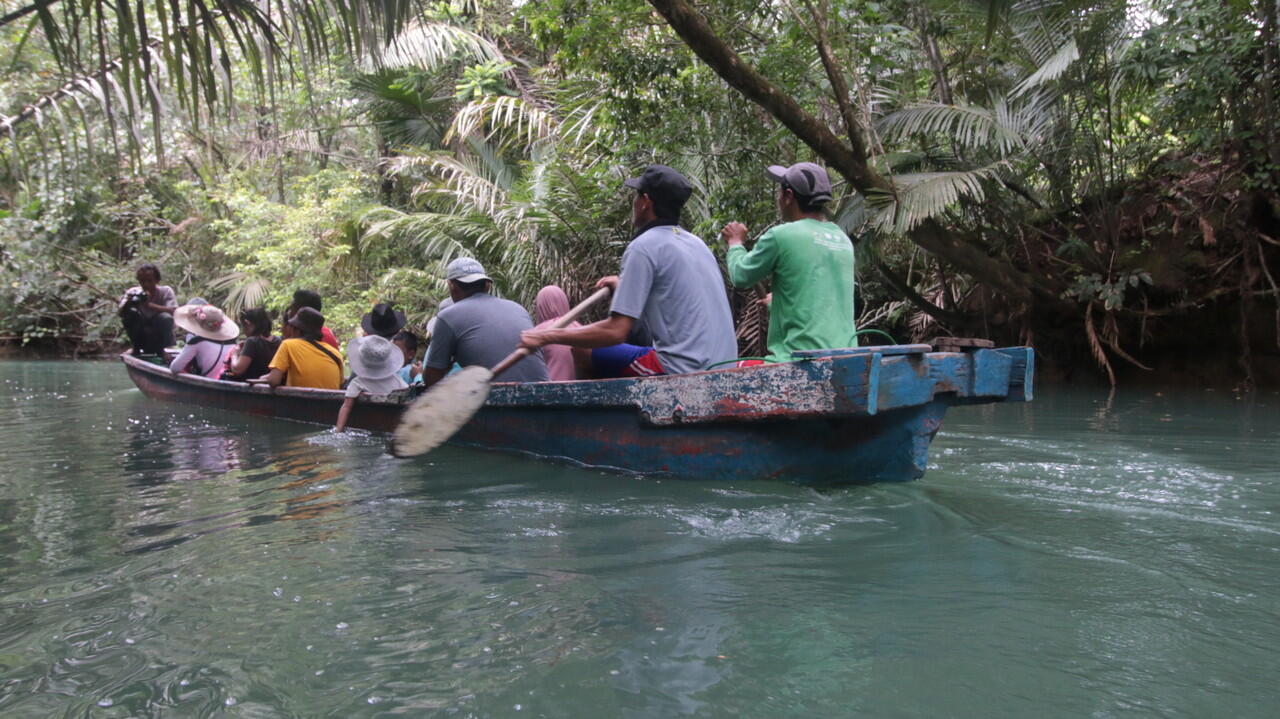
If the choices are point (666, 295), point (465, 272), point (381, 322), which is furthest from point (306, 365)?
point (666, 295)

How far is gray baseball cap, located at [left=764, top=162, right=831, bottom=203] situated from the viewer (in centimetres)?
440

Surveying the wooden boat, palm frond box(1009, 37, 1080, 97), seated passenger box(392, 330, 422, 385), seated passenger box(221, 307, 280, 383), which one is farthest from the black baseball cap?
palm frond box(1009, 37, 1080, 97)

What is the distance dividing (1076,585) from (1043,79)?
737cm

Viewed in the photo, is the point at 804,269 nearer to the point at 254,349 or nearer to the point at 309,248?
the point at 254,349

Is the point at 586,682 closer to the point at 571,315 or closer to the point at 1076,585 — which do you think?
the point at 1076,585

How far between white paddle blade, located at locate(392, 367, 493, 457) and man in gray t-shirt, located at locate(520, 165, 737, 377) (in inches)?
22.2

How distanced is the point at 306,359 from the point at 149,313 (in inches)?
183

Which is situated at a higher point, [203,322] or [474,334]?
[203,322]

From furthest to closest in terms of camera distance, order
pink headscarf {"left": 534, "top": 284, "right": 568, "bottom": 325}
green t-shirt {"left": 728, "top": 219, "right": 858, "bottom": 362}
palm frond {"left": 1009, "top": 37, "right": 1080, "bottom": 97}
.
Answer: palm frond {"left": 1009, "top": 37, "right": 1080, "bottom": 97} < pink headscarf {"left": 534, "top": 284, "right": 568, "bottom": 325} < green t-shirt {"left": 728, "top": 219, "right": 858, "bottom": 362}

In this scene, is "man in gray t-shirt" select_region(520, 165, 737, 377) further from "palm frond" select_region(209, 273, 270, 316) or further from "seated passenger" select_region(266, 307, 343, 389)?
"palm frond" select_region(209, 273, 270, 316)

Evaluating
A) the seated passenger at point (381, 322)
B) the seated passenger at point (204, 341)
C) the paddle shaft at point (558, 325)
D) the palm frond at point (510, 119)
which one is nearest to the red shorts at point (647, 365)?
the paddle shaft at point (558, 325)

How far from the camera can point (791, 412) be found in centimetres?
403

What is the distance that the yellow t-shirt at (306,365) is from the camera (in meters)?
7.66

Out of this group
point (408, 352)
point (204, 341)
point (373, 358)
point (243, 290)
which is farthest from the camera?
point (243, 290)
